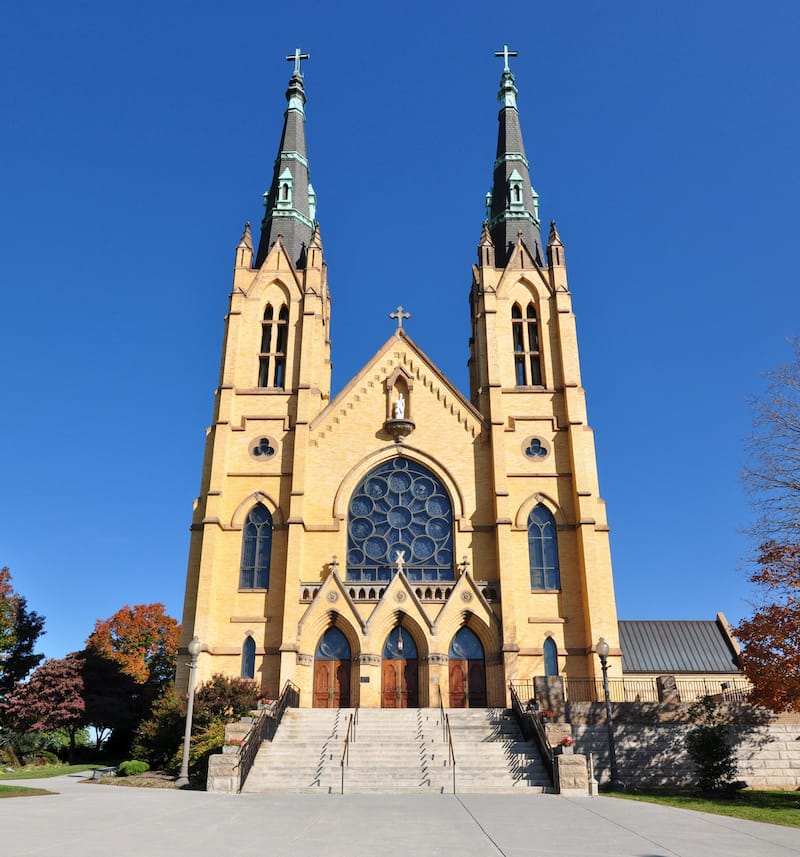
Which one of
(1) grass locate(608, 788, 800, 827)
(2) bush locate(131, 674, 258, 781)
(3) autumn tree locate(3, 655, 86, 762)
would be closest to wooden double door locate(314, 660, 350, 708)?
(2) bush locate(131, 674, 258, 781)

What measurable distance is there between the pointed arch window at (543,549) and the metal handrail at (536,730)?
6721 millimetres

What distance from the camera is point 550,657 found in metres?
29.0

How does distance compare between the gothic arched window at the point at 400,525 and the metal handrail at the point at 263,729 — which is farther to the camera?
the gothic arched window at the point at 400,525

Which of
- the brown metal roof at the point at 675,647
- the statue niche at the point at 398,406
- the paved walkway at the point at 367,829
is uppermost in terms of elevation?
the statue niche at the point at 398,406

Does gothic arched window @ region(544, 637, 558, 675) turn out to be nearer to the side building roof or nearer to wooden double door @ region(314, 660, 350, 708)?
wooden double door @ region(314, 660, 350, 708)

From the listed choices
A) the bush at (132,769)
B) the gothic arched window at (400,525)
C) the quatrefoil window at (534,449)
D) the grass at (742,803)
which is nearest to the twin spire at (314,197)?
the quatrefoil window at (534,449)

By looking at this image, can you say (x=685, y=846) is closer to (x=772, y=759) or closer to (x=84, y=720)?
(x=772, y=759)

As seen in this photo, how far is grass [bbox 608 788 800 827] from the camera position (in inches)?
533

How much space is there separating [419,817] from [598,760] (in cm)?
1152

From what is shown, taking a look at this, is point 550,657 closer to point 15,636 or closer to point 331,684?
point 331,684

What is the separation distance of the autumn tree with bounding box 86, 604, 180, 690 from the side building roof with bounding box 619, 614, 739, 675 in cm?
3001

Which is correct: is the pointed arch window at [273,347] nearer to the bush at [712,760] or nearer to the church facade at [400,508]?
the church facade at [400,508]

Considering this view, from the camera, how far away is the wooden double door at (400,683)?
28266mm

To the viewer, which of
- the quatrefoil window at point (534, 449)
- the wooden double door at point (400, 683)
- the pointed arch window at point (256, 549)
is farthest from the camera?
the quatrefoil window at point (534, 449)
